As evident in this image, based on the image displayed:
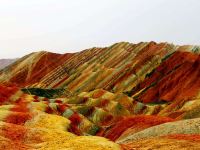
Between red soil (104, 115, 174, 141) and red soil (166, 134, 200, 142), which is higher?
red soil (166, 134, 200, 142)

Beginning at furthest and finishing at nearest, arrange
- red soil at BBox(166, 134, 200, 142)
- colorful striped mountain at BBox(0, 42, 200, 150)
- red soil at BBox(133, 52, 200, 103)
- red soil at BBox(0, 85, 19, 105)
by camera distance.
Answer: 1. red soil at BBox(133, 52, 200, 103)
2. red soil at BBox(0, 85, 19, 105)
3. red soil at BBox(166, 134, 200, 142)
4. colorful striped mountain at BBox(0, 42, 200, 150)

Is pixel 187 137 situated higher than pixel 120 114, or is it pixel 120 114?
pixel 187 137

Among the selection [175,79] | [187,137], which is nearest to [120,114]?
[175,79]

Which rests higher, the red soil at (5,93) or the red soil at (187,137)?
the red soil at (187,137)

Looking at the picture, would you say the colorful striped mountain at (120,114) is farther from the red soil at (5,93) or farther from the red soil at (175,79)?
the red soil at (5,93)

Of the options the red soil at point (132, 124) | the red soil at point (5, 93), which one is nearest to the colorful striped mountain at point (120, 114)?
the red soil at point (132, 124)

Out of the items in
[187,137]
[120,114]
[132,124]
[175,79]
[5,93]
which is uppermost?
[187,137]

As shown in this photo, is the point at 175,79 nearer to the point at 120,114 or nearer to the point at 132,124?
the point at 120,114

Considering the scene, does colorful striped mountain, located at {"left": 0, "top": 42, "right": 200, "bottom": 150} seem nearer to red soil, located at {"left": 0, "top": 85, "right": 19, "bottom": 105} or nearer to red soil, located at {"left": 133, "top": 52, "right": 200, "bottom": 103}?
red soil, located at {"left": 133, "top": 52, "right": 200, "bottom": 103}

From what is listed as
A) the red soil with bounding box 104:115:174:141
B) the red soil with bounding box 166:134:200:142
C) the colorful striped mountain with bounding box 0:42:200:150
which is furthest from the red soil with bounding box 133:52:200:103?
the red soil with bounding box 166:134:200:142

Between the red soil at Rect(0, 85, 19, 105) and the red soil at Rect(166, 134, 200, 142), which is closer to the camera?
the red soil at Rect(166, 134, 200, 142)

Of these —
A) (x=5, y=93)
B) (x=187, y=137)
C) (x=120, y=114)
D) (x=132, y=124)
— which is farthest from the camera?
(x=5, y=93)

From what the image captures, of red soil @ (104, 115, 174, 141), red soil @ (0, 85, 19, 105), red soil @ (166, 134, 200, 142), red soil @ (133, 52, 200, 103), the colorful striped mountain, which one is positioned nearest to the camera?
the colorful striped mountain

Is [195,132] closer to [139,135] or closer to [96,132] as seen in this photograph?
[139,135]
